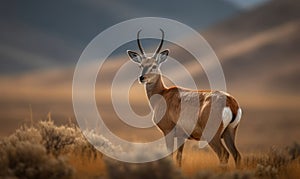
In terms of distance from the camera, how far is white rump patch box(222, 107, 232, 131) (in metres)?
11.5

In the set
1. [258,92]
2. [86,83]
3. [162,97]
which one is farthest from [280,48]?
[162,97]

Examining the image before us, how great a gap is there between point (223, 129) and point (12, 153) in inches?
153

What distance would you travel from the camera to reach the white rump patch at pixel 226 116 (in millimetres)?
11461

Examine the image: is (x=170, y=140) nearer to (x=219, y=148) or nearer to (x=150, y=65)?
(x=219, y=148)

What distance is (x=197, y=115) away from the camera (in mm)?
11883

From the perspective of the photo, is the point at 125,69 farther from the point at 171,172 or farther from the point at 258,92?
the point at 171,172

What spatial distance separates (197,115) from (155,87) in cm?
193

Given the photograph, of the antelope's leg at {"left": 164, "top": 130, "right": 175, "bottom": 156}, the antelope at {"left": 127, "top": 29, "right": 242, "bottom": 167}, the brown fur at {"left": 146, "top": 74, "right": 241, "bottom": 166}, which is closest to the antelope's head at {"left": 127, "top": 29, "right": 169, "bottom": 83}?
the antelope at {"left": 127, "top": 29, "right": 242, "bottom": 167}

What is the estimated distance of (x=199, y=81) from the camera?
10119 cm

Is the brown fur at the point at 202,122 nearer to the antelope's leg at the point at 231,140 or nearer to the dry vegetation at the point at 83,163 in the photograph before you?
the antelope's leg at the point at 231,140

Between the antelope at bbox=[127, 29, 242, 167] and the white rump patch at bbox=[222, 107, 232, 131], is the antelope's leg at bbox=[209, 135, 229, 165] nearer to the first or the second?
the antelope at bbox=[127, 29, 242, 167]

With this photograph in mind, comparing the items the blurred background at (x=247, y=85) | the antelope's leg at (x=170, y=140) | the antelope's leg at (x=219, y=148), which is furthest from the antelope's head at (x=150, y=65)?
the blurred background at (x=247, y=85)

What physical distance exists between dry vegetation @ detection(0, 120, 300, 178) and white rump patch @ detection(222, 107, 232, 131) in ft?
2.58

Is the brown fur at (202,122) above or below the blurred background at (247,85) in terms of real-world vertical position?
below
